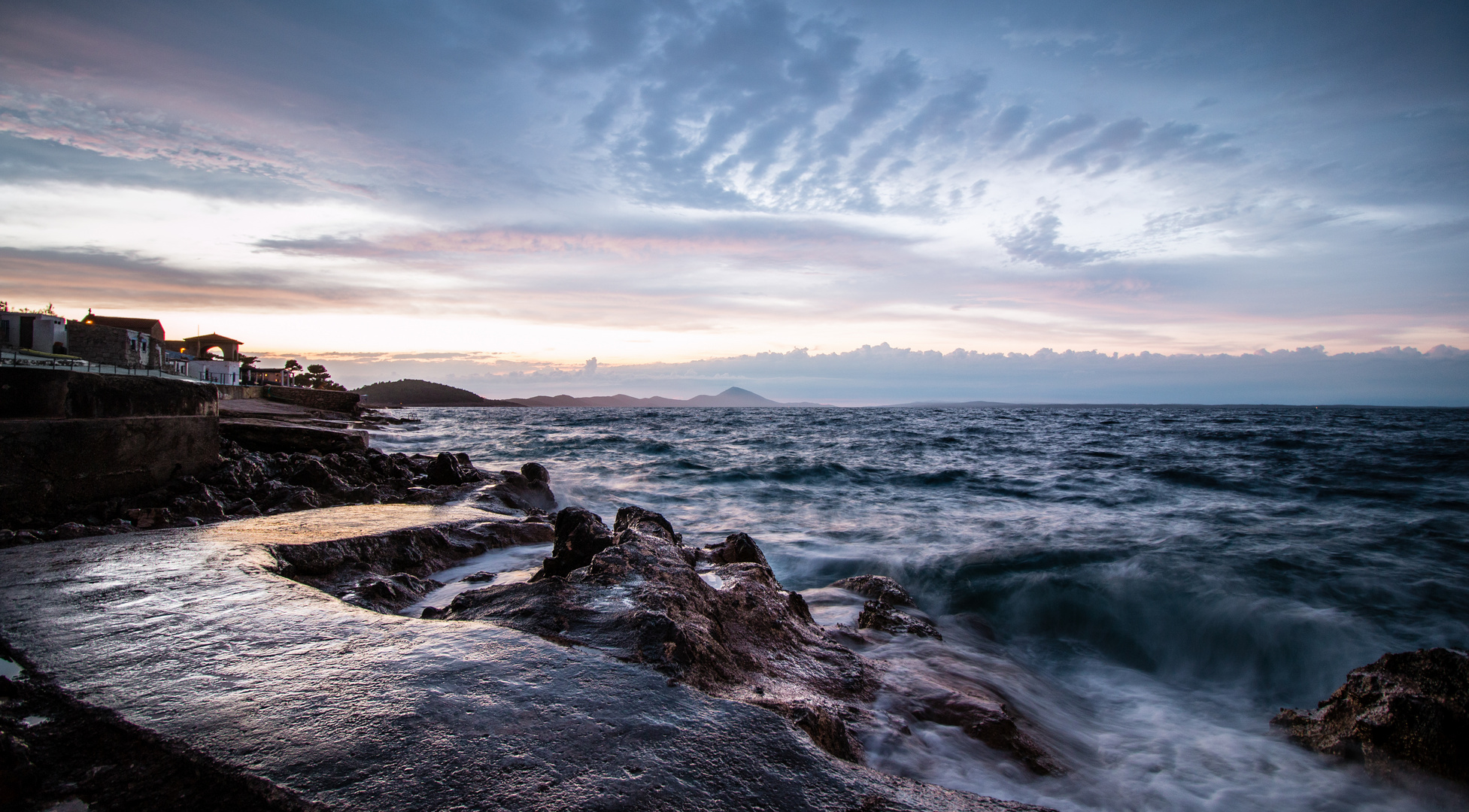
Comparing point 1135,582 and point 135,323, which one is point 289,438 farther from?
point 135,323

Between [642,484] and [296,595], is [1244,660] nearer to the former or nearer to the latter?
[296,595]

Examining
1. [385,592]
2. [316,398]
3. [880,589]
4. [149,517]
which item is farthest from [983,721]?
[316,398]

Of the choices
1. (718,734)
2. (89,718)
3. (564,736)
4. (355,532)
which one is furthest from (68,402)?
(718,734)

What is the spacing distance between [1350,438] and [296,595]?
106 ft

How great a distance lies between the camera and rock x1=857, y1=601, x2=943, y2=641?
15.5ft

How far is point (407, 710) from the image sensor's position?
1896 mm

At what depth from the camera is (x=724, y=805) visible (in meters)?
1.64

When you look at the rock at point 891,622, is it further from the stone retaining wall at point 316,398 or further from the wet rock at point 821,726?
the stone retaining wall at point 316,398

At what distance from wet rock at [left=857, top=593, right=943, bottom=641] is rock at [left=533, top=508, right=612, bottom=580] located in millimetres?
2139

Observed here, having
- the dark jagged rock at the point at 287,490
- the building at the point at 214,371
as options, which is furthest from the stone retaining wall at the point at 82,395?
the building at the point at 214,371

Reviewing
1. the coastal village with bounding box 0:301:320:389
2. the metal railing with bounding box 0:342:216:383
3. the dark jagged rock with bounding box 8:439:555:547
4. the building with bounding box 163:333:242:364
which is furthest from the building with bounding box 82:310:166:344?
the dark jagged rock with bounding box 8:439:555:547

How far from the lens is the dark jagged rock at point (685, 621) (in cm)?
247

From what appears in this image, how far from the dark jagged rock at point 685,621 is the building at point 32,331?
21.1 metres

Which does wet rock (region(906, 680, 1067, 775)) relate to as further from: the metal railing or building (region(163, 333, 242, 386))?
building (region(163, 333, 242, 386))
